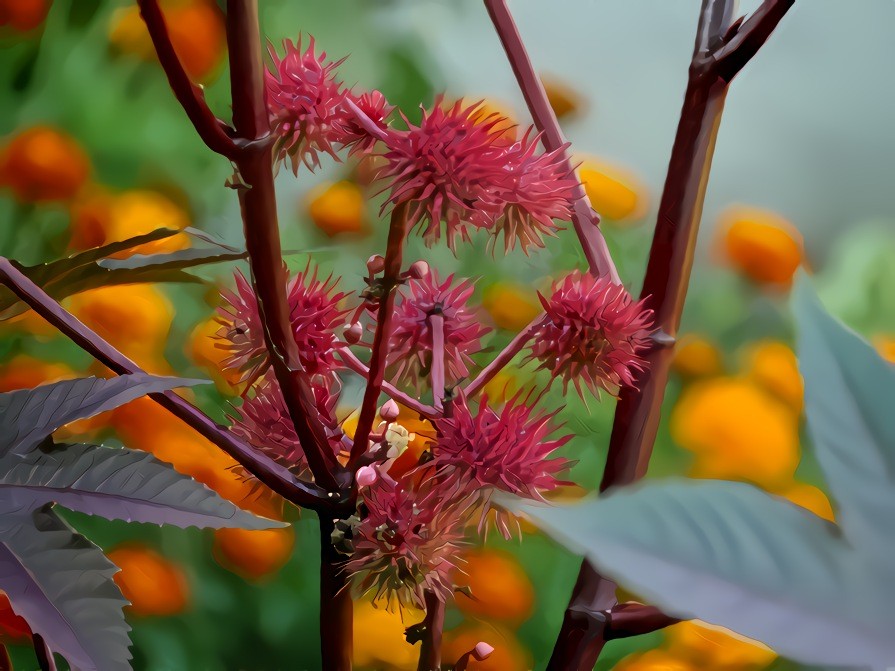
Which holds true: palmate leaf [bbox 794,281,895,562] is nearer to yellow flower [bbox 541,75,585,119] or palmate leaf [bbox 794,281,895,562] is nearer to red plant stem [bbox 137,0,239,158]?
red plant stem [bbox 137,0,239,158]

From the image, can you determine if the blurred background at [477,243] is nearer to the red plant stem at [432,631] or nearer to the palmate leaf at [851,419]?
the red plant stem at [432,631]

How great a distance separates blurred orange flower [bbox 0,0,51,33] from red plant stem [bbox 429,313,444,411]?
0.29 metres

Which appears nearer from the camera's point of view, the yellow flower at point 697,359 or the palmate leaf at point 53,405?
the palmate leaf at point 53,405

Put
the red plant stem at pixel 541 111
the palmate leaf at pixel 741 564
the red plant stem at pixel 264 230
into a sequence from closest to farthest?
the palmate leaf at pixel 741 564 → the red plant stem at pixel 264 230 → the red plant stem at pixel 541 111

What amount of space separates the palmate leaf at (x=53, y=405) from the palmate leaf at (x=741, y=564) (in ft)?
0.56

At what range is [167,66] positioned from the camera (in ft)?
0.69

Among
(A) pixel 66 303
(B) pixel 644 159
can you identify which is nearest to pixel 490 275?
(B) pixel 644 159

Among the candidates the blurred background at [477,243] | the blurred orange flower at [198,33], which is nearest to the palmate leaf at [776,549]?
the blurred background at [477,243]

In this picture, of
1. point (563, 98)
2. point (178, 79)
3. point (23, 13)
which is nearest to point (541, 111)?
point (563, 98)

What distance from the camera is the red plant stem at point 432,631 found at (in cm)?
30

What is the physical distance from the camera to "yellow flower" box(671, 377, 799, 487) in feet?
1.24

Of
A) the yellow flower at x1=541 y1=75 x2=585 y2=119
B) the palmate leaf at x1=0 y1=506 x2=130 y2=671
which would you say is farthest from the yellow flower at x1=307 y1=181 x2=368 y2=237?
the palmate leaf at x1=0 y1=506 x2=130 y2=671

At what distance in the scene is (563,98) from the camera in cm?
40

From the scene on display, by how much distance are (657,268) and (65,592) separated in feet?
0.77
